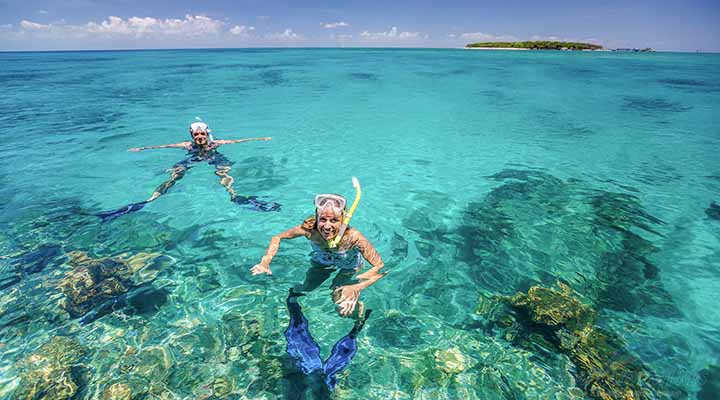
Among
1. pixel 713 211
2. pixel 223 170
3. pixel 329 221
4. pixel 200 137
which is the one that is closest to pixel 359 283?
pixel 329 221

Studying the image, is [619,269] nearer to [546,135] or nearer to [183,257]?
[183,257]

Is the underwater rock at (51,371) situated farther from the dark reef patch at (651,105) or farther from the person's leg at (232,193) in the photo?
the dark reef patch at (651,105)

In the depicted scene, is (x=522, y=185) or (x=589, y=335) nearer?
(x=589, y=335)

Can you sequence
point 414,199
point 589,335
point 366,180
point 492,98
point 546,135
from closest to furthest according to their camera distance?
point 589,335, point 414,199, point 366,180, point 546,135, point 492,98

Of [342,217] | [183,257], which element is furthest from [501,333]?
[183,257]

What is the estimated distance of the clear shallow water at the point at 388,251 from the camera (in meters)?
4.42

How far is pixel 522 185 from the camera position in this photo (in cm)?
1023

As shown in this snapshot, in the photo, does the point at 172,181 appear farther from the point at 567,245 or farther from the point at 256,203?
the point at 567,245

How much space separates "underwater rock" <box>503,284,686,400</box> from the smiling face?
9.39 metres

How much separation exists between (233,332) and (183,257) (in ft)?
8.16

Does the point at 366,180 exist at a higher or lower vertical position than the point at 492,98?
lower

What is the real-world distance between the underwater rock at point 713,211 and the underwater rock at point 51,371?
13.2m

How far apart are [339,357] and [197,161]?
28.8 ft

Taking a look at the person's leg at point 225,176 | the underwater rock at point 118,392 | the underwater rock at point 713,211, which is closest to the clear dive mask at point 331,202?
the underwater rock at point 118,392
